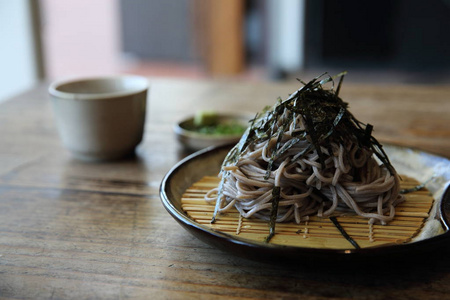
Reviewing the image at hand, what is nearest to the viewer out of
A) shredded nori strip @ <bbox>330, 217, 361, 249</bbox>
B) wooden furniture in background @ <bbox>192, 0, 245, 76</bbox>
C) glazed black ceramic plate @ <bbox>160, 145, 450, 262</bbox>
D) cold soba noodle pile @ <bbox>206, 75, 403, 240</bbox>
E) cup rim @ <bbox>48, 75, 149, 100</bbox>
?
glazed black ceramic plate @ <bbox>160, 145, 450, 262</bbox>

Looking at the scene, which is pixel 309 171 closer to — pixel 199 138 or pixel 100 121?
pixel 199 138

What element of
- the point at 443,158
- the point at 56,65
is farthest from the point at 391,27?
the point at 56,65

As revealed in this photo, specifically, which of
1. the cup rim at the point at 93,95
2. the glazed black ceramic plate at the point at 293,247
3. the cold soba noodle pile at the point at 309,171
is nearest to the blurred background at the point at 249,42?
the cup rim at the point at 93,95

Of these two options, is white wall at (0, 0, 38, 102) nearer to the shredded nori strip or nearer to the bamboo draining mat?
the bamboo draining mat

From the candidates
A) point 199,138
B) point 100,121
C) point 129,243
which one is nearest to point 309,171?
point 129,243

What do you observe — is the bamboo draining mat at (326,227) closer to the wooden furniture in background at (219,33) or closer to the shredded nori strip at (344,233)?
the shredded nori strip at (344,233)

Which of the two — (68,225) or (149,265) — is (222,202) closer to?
(149,265)

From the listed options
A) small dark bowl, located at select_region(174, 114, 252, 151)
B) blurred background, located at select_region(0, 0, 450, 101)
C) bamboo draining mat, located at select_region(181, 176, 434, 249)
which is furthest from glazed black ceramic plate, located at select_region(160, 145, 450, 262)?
blurred background, located at select_region(0, 0, 450, 101)
